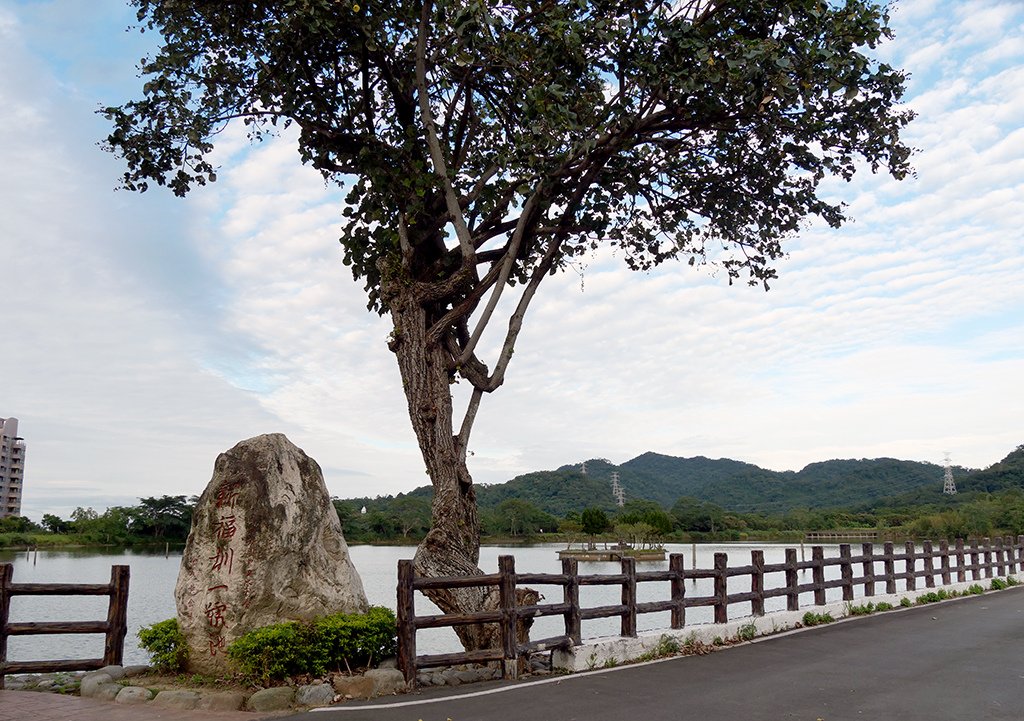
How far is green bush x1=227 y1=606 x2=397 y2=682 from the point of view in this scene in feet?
25.8

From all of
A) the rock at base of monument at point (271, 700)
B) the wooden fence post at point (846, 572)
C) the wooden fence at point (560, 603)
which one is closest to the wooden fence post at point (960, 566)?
the wooden fence post at point (846, 572)

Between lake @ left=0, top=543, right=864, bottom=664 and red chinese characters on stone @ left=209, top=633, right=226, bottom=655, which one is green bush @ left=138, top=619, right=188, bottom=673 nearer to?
red chinese characters on stone @ left=209, top=633, right=226, bottom=655

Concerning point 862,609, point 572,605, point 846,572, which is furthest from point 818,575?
point 572,605

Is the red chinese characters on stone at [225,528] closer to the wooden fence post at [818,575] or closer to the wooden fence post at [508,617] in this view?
the wooden fence post at [508,617]

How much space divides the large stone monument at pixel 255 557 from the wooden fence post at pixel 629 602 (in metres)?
3.17

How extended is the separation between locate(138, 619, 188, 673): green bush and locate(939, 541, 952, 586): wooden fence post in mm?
16229

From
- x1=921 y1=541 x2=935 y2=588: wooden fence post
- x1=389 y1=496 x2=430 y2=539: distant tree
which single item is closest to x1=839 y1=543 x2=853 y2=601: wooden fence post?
x1=921 y1=541 x2=935 y2=588: wooden fence post

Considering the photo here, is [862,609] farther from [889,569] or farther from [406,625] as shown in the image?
[406,625]

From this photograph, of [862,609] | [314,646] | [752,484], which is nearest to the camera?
[314,646]

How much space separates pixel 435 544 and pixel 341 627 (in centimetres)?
222

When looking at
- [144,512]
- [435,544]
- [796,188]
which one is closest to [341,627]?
[435,544]

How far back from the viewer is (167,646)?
8.74 metres

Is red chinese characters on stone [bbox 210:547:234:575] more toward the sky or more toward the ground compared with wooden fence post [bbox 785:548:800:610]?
more toward the sky

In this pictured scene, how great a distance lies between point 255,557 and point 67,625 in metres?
2.44
